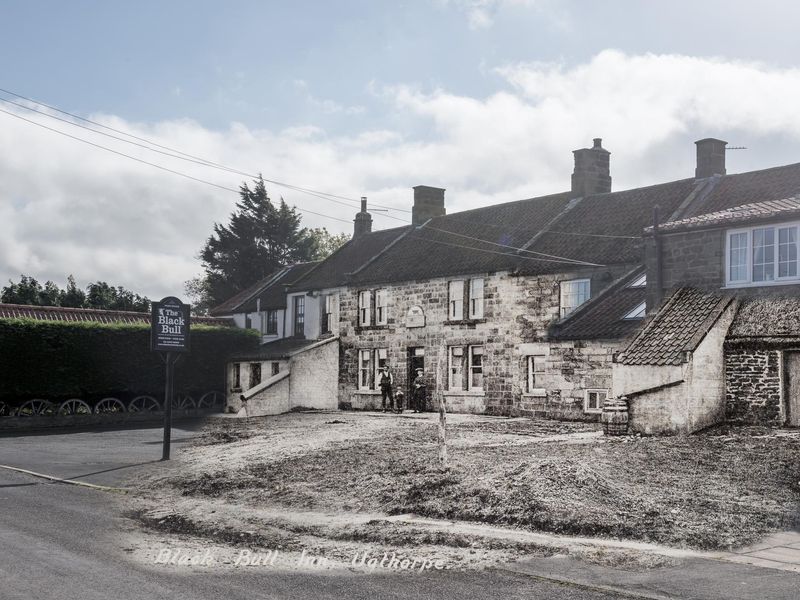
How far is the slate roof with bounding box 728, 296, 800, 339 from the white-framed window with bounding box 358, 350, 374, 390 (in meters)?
21.3

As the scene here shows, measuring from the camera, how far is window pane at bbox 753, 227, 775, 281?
2367 centimetres

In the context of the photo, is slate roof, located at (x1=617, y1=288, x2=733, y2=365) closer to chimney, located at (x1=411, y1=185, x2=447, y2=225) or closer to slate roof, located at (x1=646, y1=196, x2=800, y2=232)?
slate roof, located at (x1=646, y1=196, x2=800, y2=232)

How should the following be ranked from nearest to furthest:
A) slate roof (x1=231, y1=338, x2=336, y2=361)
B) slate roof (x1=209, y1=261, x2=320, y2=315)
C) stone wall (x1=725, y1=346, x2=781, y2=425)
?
stone wall (x1=725, y1=346, x2=781, y2=425)
slate roof (x1=231, y1=338, x2=336, y2=361)
slate roof (x1=209, y1=261, x2=320, y2=315)

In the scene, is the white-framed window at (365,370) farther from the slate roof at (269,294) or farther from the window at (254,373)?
the slate roof at (269,294)

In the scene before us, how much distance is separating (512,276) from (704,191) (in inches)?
314

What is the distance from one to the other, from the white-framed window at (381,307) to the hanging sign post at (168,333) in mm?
19640

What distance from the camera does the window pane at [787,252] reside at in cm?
2323

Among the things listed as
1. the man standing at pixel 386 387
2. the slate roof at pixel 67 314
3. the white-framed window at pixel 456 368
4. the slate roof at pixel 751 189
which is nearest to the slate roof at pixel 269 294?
the slate roof at pixel 67 314

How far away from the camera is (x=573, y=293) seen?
111 ft

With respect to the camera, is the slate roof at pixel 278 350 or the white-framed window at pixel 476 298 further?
the slate roof at pixel 278 350

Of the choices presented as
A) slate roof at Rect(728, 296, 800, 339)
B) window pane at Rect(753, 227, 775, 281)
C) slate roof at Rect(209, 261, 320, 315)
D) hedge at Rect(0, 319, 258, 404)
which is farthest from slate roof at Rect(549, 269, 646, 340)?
slate roof at Rect(209, 261, 320, 315)

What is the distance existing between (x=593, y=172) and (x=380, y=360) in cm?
1296

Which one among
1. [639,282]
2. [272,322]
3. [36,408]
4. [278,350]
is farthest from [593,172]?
[36,408]

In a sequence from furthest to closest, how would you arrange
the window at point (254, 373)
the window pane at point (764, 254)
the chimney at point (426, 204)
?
the chimney at point (426, 204), the window at point (254, 373), the window pane at point (764, 254)
